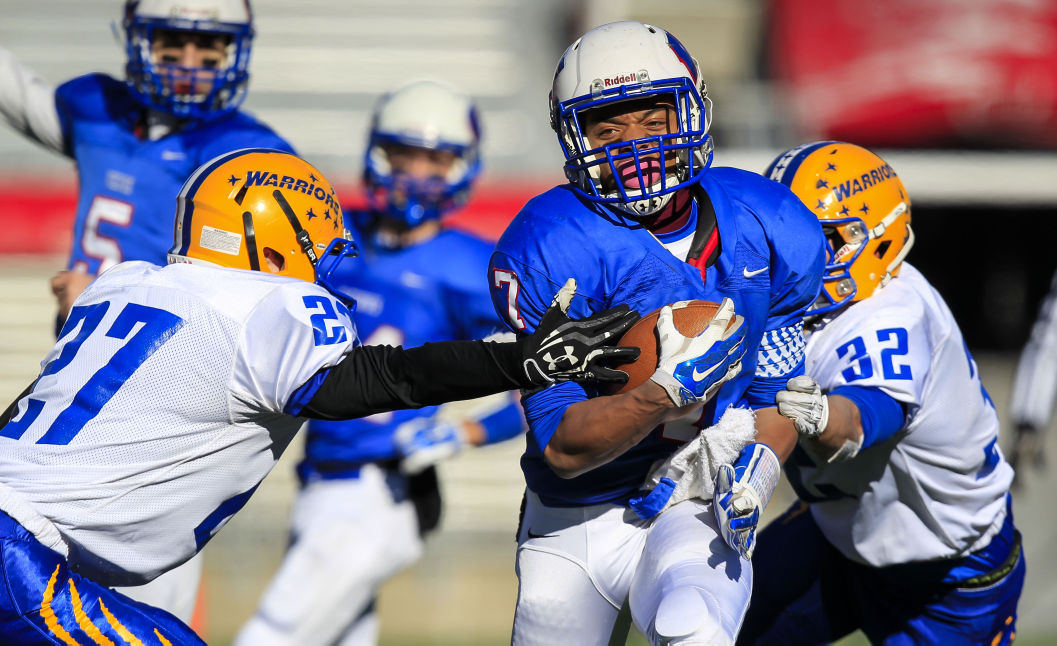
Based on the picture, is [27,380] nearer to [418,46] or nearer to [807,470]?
[418,46]

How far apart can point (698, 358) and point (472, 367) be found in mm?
550

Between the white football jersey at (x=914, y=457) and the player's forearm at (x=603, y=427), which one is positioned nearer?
the player's forearm at (x=603, y=427)

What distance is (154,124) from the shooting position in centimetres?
422

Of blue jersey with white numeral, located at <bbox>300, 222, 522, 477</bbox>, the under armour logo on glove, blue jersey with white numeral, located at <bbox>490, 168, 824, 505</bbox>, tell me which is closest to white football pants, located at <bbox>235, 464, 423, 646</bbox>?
blue jersey with white numeral, located at <bbox>300, 222, 522, 477</bbox>

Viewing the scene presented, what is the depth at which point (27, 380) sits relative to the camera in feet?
30.7

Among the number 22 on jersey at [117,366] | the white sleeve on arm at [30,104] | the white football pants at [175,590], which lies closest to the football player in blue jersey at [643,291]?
the number 22 on jersey at [117,366]

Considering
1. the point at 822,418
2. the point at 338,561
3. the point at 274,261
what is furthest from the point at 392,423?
the point at 822,418

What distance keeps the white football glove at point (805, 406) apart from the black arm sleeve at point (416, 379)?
60cm

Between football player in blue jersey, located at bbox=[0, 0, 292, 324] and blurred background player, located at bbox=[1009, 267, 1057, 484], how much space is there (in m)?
2.82

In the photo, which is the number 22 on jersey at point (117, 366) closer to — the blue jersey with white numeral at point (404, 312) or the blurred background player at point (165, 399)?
the blurred background player at point (165, 399)

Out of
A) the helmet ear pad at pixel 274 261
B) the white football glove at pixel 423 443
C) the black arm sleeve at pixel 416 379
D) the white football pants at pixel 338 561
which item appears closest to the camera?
the black arm sleeve at pixel 416 379

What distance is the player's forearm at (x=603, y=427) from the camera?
2.51 m

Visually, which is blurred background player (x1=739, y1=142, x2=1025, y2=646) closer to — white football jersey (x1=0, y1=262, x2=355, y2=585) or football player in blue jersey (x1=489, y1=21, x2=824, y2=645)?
football player in blue jersey (x1=489, y1=21, x2=824, y2=645)

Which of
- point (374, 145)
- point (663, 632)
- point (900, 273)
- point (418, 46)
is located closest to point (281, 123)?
point (418, 46)
